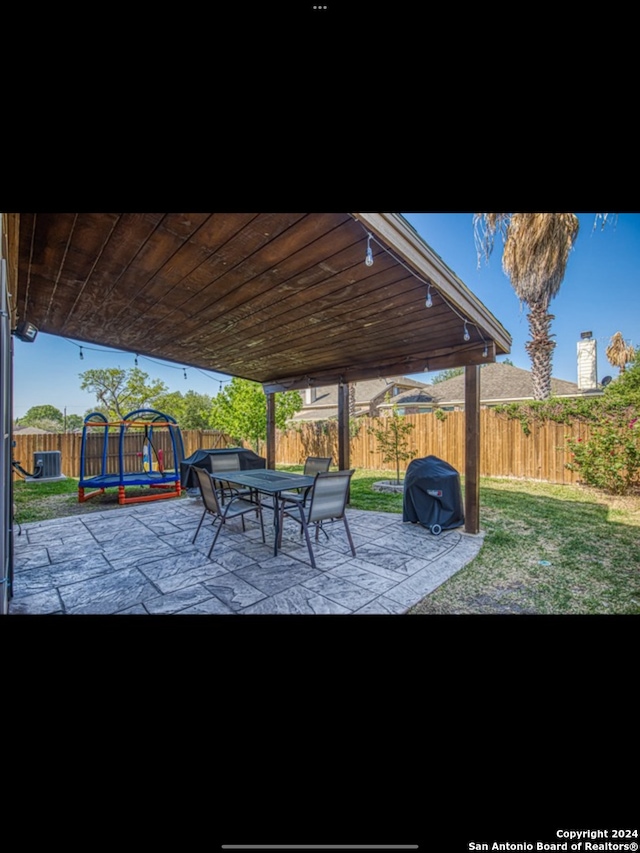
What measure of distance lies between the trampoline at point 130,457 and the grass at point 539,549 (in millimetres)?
368

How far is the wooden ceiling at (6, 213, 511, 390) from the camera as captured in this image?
6.13ft

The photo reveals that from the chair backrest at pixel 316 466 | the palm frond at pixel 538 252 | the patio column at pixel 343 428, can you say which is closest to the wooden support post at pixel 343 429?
the patio column at pixel 343 428

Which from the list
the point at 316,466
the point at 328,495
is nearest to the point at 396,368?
the point at 316,466

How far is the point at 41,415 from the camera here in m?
27.9

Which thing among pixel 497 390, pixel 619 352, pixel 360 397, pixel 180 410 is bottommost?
pixel 180 410

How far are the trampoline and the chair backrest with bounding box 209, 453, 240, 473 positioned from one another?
1.49 meters

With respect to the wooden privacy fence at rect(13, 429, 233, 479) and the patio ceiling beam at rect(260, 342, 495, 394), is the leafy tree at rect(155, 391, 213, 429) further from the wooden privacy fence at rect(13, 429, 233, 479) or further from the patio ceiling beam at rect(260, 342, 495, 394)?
the patio ceiling beam at rect(260, 342, 495, 394)

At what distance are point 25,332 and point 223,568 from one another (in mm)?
3103

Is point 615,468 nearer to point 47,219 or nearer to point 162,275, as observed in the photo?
point 162,275

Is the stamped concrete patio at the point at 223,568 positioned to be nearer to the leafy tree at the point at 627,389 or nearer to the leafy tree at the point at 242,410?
the leafy tree at the point at 627,389

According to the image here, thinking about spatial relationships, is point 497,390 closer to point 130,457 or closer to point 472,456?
point 472,456

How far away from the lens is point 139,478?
21.0 feet
